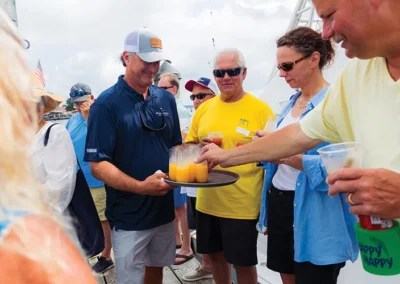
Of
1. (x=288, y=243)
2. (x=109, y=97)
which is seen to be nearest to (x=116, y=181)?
(x=109, y=97)

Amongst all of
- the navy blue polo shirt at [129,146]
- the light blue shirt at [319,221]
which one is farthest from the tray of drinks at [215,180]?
the light blue shirt at [319,221]

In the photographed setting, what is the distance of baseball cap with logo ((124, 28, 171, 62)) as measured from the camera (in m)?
2.60

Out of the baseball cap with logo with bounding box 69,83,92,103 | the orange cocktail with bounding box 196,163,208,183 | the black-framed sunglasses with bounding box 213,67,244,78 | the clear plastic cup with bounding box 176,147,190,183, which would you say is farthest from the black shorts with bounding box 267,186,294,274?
the baseball cap with logo with bounding box 69,83,92,103

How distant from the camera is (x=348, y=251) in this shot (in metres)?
2.07

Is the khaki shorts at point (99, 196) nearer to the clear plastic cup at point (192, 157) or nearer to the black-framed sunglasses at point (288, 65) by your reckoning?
the clear plastic cup at point (192, 157)

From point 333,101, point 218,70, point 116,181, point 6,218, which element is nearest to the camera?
point 6,218

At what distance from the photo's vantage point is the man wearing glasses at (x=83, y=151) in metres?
3.97

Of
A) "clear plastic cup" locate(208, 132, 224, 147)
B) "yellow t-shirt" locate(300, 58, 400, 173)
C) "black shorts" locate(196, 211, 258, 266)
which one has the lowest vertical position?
"black shorts" locate(196, 211, 258, 266)

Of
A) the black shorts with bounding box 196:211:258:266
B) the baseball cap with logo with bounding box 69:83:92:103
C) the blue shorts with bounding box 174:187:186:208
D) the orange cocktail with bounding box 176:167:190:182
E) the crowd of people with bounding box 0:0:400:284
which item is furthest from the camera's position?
the baseball cap with logo with bounding box 69:83:92:103

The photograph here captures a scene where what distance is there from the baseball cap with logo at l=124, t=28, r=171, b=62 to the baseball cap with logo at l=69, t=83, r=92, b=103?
6.56 feet

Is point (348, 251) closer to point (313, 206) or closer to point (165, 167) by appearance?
point (313, 206)

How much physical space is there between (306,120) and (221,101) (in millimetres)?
1338

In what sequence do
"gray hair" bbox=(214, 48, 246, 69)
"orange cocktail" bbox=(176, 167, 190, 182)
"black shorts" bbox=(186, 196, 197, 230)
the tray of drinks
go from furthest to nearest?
"black shorts" bbox=(186, 196, 197, 230) < "gray hair" bbox=(214, 48, 246, 69) < "orange cocktail" bbox=(176, 167, 190, 182) < the tray of drinks

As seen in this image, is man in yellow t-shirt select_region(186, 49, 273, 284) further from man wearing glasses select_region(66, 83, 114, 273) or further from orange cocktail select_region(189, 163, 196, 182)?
man wearing glasses select_region(66, 83, 114, 273)
